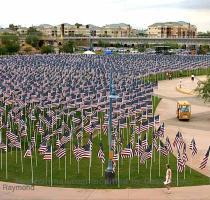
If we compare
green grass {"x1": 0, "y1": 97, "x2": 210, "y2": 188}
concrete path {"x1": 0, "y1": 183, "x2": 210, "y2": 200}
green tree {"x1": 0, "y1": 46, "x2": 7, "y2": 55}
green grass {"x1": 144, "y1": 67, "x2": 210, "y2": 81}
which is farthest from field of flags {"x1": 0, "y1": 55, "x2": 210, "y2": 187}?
green tree {"x1": 0, "y1": 46, "x2": 7, "y2": 55}

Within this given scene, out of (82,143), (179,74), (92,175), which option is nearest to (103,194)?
(92,175)

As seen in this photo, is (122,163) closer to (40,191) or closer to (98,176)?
(98,176)

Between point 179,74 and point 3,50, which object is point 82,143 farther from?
point 3,50

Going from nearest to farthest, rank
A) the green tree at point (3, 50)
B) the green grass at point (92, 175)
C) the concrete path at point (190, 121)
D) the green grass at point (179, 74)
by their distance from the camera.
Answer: the green grass at point (92, 175) < the concrete path at point (190, 121) < the green grass at point (179, 74) < the green tree at point (3, 50)

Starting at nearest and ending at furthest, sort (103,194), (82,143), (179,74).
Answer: (103,194) → (82,143) → (179,74)

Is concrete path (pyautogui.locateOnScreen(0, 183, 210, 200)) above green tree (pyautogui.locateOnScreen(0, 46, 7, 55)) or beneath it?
above

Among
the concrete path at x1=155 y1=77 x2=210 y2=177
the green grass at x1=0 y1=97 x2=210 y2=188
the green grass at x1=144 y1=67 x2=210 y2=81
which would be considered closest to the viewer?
the green grass at x1=0 y1=97 x2=210 y2=188

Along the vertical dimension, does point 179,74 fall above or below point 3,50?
below

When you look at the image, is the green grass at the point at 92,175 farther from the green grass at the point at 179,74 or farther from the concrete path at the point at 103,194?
the green grass at the point at 179,74

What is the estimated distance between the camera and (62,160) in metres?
31.2

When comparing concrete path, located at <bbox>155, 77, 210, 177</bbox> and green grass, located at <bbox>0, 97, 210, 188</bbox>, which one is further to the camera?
concrete path, located at <bbox>155, 77, 210, 177</bbox>

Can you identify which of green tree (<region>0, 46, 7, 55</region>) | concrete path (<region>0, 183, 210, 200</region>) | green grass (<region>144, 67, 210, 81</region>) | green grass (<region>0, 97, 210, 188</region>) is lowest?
green grass (<region>144, 67, 210, 81</region>)

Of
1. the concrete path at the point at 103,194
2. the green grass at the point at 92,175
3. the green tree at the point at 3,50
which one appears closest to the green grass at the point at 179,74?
the green grass at the point at 92,175

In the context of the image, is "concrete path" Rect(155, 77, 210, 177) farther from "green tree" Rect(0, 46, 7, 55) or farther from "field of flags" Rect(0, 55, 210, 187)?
"green tree" Rect(0, 46, 7, 55)
